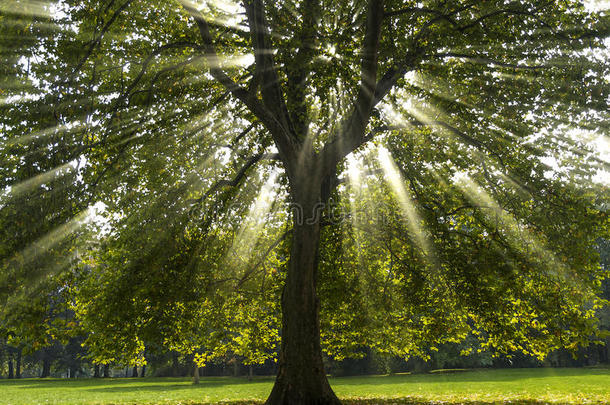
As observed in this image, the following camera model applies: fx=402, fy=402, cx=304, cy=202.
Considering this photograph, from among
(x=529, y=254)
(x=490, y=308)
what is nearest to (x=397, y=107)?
(x=529, y=254)

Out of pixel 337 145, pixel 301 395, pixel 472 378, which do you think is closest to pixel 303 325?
pixel 301 395

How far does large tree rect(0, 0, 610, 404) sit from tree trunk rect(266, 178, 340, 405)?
0.15 ft

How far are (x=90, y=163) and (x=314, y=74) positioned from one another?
7.32 meters

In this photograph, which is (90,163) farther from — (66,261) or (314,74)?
(314,74)

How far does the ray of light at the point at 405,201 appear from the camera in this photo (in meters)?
13.6

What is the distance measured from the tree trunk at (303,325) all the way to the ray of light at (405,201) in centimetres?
470

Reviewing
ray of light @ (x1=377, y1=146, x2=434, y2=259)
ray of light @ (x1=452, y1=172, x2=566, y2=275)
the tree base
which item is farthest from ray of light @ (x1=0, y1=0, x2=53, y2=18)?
ray of light @ (x1=452, y1=172, x2=566, y2=275)

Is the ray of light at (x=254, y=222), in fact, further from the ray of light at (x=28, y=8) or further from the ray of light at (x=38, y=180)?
the ray of light at (x=28, y=8)

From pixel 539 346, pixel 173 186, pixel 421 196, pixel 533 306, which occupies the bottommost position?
pixel 539 346

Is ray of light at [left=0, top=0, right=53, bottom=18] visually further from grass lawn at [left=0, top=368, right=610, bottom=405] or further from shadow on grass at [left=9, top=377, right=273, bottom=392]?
shadow on grass at [left=9, top=377, right=273, bottom=392]

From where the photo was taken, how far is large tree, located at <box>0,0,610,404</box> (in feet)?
29.7

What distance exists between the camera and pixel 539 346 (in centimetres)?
1333

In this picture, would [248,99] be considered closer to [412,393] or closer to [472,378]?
[412,393]

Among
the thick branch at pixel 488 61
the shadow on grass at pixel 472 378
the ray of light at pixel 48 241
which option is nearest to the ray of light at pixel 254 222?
the ray of light at pixel 48 241
